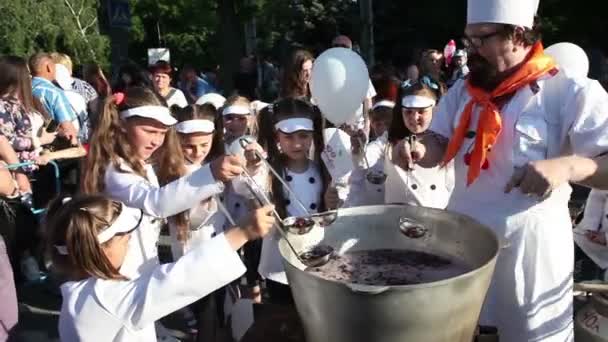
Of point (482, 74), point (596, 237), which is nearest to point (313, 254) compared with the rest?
point (482, 74)

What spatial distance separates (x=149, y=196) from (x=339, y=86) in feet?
4.15

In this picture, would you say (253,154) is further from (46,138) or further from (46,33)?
(46,33)

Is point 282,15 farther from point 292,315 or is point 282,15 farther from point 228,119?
point 292,315

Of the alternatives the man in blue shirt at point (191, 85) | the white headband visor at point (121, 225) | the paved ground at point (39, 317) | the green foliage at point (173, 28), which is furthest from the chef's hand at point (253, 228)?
the green foliage at point (173, 28)

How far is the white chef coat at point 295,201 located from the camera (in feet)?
9.05

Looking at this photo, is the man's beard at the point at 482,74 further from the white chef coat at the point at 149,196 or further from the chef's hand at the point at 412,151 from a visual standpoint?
the white chef coat at the point at 149,196

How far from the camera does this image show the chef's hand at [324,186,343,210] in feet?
8.96

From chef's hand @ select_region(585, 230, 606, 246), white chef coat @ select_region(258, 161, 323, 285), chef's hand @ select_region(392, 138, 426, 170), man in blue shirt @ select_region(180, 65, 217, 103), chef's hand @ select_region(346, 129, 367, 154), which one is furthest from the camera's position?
man in blue shirt @ select_region(180, 65, 217, 103)

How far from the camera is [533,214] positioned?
1.66 m

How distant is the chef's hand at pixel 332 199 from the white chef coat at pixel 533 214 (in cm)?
103

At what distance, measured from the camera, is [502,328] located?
5.76 feet

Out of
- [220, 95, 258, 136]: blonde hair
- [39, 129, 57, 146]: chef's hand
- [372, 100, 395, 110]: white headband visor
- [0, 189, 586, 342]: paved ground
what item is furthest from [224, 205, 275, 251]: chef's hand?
[39, 129, 57, 146]: chef's hand

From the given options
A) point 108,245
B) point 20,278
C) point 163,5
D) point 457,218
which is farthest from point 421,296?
point 163,5

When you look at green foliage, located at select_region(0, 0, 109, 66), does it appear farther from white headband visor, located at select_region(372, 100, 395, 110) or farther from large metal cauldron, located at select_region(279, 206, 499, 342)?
large metal cauldron, located at select_region(279, 206, 499, 342)
